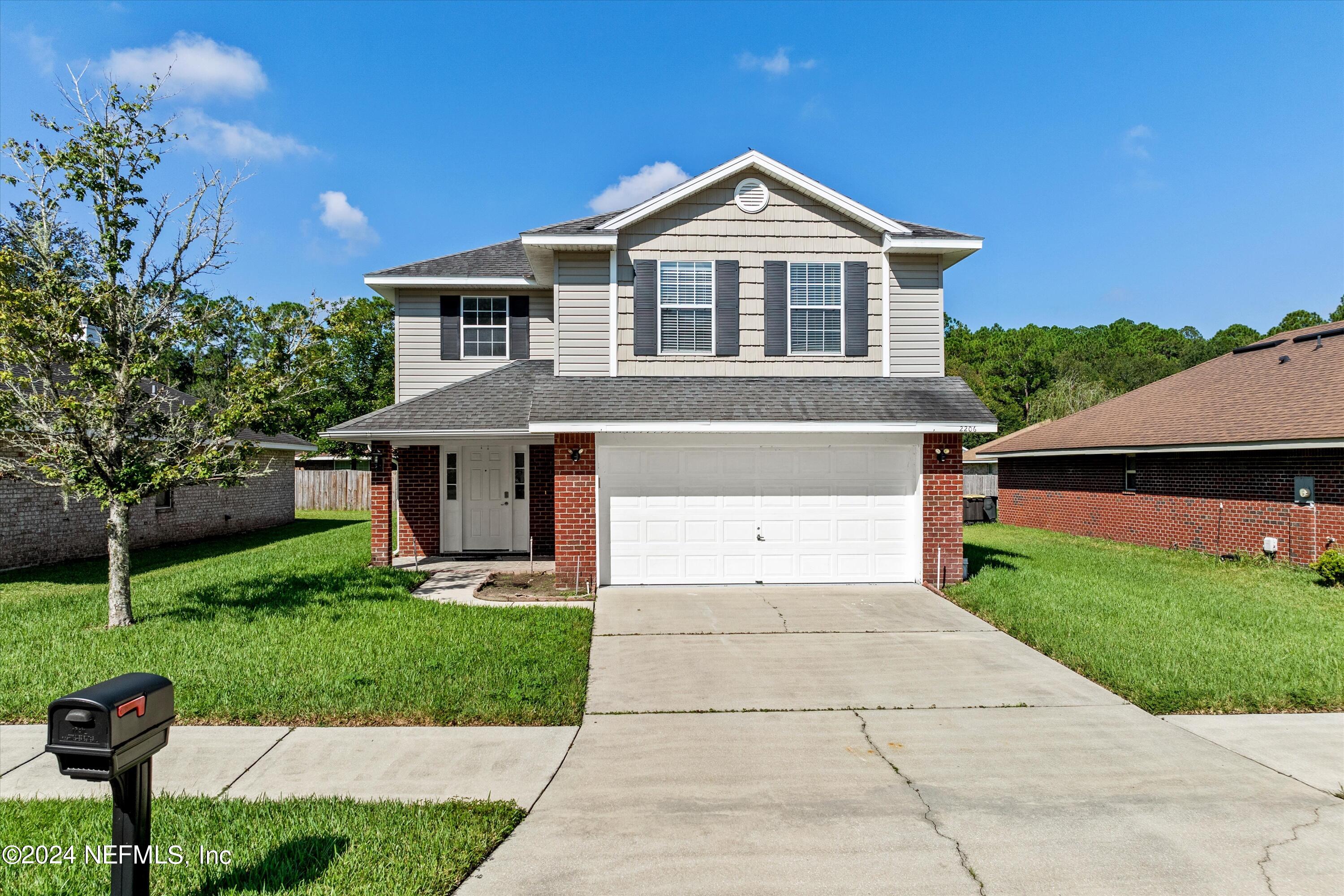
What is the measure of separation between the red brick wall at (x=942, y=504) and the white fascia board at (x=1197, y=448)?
673 centimetres

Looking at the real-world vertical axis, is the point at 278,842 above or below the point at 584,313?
below

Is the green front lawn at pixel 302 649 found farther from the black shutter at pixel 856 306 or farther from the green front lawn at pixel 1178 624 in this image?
the black shutter at pixel 856 306

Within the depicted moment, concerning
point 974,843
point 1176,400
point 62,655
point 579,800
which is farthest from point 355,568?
point 1176,400

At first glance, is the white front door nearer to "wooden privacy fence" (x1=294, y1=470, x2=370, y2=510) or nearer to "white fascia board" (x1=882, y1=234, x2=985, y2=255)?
"white fascia board" (x1=882, y1=234, x2=985, y2=255)

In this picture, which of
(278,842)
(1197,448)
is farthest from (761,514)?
(1197,448)

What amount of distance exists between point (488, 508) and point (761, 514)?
5739mm

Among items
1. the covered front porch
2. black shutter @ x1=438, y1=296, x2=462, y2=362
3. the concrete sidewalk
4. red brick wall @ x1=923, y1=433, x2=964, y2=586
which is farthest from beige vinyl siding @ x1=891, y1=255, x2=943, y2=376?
the concrete sidewalk

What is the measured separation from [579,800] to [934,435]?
8261mm

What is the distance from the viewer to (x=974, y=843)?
396 centimetres

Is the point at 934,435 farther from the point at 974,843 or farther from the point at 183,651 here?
the point at 183,651

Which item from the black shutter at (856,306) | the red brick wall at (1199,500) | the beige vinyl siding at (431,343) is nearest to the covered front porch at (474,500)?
the beige vinyl siding at (431,343)

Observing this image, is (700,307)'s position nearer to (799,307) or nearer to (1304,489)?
(799,307)

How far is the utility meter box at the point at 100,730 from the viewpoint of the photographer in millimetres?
2543

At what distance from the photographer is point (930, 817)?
4.25m
